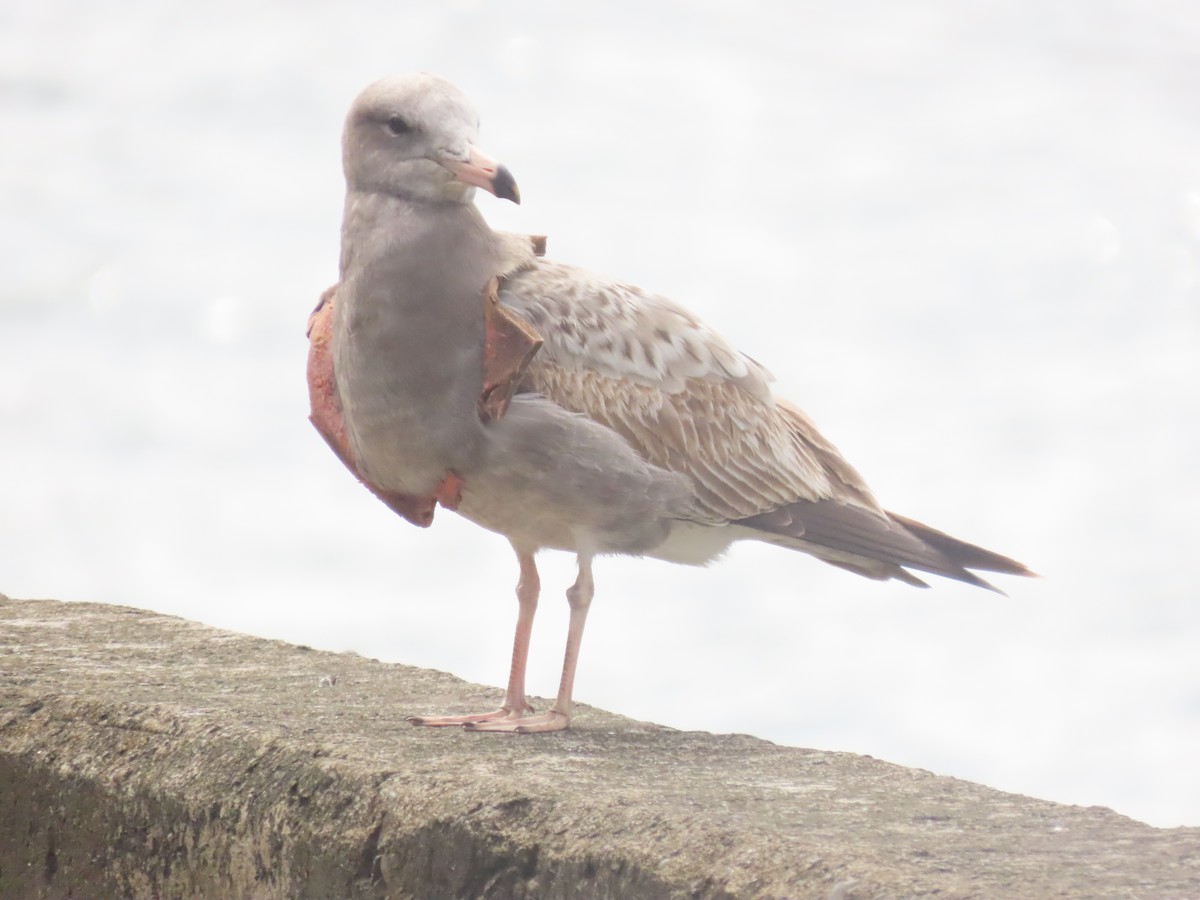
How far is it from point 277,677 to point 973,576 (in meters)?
2.05

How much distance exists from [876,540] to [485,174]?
1656mm

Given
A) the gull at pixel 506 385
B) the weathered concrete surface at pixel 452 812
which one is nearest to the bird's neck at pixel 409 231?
the gull at pixel 506 385

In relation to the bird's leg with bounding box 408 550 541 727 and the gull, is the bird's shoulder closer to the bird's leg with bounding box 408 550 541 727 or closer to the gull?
the gull

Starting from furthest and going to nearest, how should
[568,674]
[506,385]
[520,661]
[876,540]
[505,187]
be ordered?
1. [876,540]
2. [520,661]
3. [568,674]
4. [506,385]
5. [505,187]

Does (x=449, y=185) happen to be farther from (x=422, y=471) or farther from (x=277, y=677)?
(x=277, y=677)

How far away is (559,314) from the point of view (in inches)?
179

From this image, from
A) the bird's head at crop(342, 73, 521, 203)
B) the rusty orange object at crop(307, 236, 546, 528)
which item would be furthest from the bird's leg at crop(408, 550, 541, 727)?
the bird's head at crop(342, 73, 521, 203)

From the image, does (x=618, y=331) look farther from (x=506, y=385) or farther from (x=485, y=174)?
(x=485, y=174)

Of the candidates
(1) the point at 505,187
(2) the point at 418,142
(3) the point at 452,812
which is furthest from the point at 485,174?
(3) the point at 452,812

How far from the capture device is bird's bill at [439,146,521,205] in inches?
164

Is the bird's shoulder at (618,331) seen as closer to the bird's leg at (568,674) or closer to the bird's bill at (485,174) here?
the bird's bill at (485,174)

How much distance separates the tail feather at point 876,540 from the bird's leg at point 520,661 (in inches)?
27.1

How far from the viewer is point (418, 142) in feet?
14.4

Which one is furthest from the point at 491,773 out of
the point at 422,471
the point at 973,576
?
the point at 973,576
